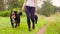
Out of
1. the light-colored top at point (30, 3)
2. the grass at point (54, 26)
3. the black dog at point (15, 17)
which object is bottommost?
the grass at point (54, 26)

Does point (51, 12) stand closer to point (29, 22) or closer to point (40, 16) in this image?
point (40, 16)

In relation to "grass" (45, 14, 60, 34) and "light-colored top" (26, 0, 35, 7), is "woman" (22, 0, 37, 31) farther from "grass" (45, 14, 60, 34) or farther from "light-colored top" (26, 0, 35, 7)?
"grass" (45, 14, 60, 34)

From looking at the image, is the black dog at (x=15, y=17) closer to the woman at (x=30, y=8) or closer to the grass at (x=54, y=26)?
the woman at (x=30, y=8)

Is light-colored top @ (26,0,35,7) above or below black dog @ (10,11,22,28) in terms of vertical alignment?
above

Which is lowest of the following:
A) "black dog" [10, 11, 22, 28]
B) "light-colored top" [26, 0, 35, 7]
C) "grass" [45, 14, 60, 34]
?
"grass" [45, 14, 60, 34]

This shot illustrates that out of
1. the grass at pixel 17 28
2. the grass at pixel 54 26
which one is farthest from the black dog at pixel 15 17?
the grass at pixel 54 26

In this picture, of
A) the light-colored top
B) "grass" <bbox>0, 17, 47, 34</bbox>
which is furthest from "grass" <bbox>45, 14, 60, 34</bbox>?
the light-colored top

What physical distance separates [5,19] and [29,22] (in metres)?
0.22

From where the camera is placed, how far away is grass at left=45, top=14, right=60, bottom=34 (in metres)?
1.01

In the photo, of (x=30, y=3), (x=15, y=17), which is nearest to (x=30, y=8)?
(x=30, y=3)

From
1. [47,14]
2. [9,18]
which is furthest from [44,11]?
[9,18]

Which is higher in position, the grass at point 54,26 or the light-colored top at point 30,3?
the light-colored top at point 30,3

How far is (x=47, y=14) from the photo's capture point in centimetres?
100

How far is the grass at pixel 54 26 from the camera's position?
3.31ft
